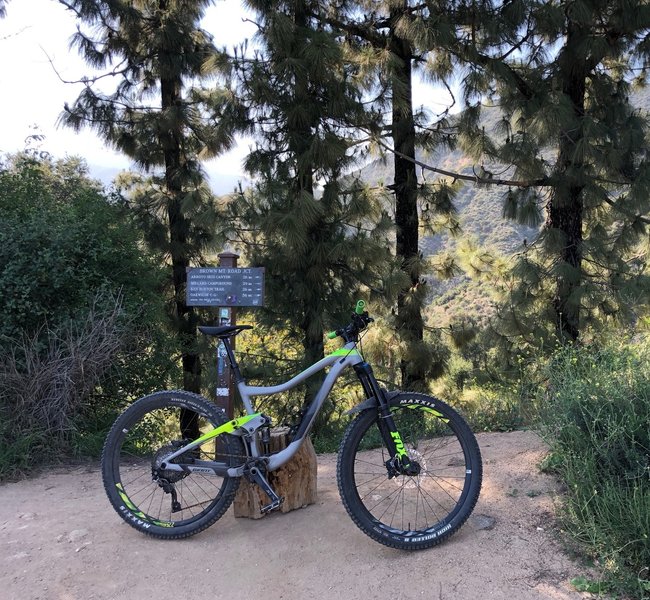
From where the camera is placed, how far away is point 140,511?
323 centimetres

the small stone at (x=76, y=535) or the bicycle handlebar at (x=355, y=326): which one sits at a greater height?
the bicycle handlebar at (x=355, y=326)

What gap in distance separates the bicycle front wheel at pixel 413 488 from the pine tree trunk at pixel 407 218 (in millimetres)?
4398

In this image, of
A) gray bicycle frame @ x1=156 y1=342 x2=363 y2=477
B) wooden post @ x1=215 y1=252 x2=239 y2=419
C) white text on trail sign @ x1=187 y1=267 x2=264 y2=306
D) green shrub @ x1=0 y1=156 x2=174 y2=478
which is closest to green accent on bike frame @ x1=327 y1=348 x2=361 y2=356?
gray bicycle frame @ x1=156 y1=342 x2=363 y2=477

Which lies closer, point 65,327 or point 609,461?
point 609,461

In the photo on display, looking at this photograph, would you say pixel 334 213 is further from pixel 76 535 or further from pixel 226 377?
pixel 76 535

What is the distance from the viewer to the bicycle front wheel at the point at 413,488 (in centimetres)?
282

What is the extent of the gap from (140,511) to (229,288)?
1715mm

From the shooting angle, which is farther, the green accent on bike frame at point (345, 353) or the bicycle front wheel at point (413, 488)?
the green accent on bike frame at point (345, 353)

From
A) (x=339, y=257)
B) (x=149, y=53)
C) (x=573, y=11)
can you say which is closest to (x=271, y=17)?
(x=339, y=257)

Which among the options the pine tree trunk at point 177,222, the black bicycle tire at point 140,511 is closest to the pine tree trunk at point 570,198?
the black bicycle tire at point 140,511

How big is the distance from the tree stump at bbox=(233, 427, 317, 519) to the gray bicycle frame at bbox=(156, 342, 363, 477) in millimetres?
180

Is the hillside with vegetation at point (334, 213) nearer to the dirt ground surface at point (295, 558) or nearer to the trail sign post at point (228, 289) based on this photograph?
the dirt ground surface at point (295, 558)

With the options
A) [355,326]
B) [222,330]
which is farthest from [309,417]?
[222,330]

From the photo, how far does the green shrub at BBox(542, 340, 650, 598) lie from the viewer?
245 centimetres
